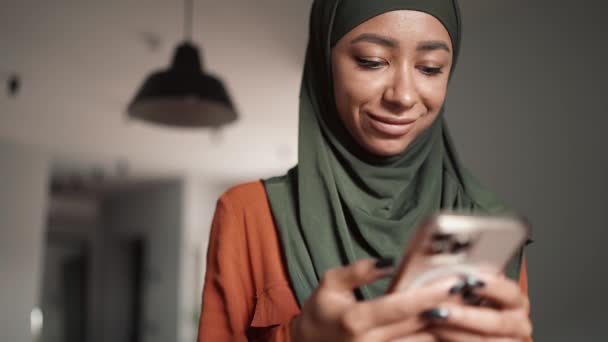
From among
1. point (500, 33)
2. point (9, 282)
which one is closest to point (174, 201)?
point (9, 282)

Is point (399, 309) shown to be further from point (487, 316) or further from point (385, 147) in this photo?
point (385, 147)

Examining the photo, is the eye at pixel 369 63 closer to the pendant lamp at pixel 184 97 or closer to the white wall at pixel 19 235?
the pendant lamp at pixel 184 97

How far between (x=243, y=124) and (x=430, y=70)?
3.66m

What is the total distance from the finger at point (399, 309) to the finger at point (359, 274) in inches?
0.8

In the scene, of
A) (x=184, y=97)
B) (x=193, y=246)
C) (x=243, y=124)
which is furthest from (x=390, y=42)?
(x=193, y=246)

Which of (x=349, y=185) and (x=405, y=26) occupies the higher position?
(x=405, y=26)

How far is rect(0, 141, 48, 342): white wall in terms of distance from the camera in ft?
15.1

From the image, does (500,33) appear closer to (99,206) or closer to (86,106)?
(86,106)

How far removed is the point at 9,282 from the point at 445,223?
5111mm

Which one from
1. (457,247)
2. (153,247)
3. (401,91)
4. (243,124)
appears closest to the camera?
(457,247)

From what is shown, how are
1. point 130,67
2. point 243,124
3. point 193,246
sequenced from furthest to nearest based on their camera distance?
point 193,246 → point 243,124 → point 130,67

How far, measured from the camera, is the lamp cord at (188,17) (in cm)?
238

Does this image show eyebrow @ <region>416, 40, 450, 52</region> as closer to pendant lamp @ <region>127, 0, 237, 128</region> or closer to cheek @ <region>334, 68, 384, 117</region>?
cheek @ <region>334, 68, 384, 117</region>

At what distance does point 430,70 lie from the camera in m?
0.68
